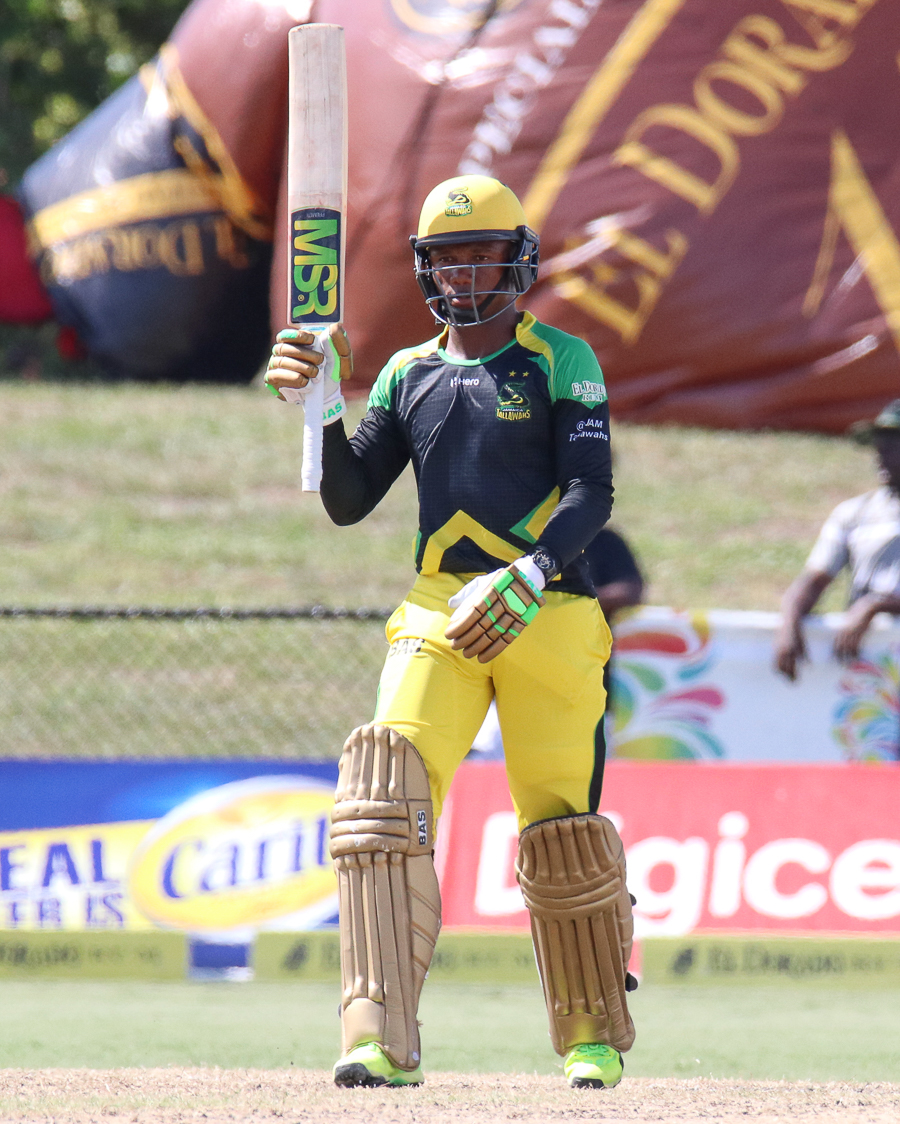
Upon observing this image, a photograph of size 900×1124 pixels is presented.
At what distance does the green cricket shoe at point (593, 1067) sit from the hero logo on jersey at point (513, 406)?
5.53ft

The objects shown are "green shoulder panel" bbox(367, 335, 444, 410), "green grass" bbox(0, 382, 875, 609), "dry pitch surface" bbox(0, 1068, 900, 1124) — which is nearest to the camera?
"dry pitch surface" bbox(0, 1068, 900, 1124)

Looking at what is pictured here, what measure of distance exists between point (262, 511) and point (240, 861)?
237 inches

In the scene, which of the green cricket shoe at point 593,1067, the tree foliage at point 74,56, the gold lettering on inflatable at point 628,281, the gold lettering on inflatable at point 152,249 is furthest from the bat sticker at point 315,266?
the tree foliage at point 74,56

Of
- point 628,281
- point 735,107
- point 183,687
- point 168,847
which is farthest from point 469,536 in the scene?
point 735,107

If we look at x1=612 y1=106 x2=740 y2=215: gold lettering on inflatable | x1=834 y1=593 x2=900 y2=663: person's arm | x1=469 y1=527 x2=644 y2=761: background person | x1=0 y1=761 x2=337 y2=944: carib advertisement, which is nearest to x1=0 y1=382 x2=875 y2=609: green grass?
x1=612 y1=106 x2=740 y2=215: gold lettering on inflatable

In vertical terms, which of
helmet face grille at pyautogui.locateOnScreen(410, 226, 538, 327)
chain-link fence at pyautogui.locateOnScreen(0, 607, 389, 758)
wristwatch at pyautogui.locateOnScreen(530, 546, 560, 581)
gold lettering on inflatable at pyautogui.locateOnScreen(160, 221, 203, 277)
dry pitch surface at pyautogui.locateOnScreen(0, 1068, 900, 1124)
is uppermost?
gold lettering on inflatable at pyautogui.locateOnScreen(160, 221, 203, 277)

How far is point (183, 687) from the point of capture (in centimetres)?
1012

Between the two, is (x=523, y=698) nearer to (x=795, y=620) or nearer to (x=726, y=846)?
(x=726, y=846)

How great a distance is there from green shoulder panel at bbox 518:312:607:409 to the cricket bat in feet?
1.74

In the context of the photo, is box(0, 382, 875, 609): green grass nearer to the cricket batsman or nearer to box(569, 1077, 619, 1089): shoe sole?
the cricket batsman

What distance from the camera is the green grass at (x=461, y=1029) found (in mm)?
→ 4797

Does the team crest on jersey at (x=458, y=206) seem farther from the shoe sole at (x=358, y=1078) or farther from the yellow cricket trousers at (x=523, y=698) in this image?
the shoe sole at (x=358, y=1078)

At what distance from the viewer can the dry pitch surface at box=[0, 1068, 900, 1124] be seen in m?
3.44

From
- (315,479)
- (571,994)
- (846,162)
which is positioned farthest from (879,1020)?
(846,162)
